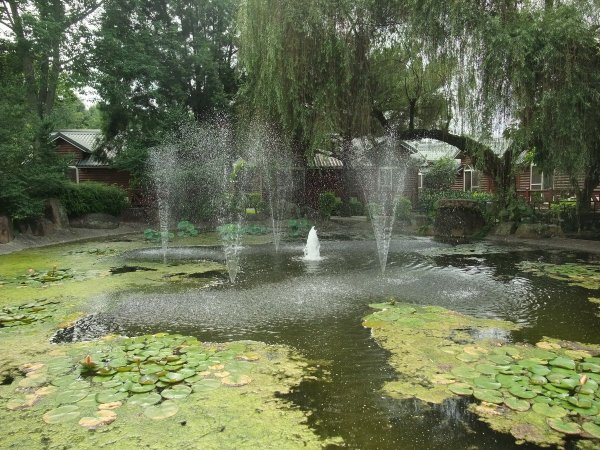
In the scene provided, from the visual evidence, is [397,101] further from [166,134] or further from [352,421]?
[352,421]

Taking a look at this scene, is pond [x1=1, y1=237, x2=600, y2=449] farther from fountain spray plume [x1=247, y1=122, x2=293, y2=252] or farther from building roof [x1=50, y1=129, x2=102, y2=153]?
building roof [x1=50, y1=129, x2=102, y2=153]

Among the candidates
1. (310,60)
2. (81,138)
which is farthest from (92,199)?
(81,138)

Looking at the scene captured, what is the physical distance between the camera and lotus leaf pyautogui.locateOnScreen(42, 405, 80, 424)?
2.69 meters

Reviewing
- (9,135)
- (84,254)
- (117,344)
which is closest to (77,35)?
(9,135)

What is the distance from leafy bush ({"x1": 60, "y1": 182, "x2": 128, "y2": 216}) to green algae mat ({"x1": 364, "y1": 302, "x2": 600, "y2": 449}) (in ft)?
43.4

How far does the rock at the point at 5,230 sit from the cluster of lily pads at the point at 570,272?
1112 cm

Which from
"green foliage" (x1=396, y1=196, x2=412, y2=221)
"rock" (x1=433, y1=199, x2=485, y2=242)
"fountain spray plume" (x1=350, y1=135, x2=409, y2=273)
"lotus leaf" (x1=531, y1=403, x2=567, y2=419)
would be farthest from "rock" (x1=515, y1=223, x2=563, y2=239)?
"lotus leaf" (x1=531, y1=403, x2=567, y2=419)

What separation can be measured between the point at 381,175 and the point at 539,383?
2114 centimetres

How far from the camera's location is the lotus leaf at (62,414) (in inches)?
106

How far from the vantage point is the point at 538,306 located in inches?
211

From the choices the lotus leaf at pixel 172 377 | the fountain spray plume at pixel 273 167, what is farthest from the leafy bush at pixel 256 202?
the lotus leaf at pixel 172 377

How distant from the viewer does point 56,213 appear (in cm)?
1364

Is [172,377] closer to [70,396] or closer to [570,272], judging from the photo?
[70,396]

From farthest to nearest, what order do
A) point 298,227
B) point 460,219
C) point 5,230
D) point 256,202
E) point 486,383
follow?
point 256,202 → point 298,227 → point 460,219 → point 5,230 → point 486,383
